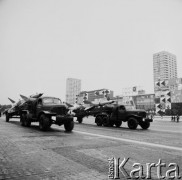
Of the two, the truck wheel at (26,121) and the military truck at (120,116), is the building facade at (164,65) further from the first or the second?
the truck wheel at (26,121)

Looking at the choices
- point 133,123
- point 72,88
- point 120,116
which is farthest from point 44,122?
point 72,88

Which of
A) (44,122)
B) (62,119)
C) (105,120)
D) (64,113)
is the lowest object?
(105,120)

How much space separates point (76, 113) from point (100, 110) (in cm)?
433

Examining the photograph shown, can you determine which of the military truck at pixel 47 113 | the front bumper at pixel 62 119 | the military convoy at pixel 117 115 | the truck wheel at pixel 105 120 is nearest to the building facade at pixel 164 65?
the military convoy at pixel 117 115

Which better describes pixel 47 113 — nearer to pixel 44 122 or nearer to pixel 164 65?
pixel 44 122

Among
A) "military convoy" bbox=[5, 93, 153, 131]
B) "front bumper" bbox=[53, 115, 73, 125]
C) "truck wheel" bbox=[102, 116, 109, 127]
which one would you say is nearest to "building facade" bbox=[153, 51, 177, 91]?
"military convoy" bbox=[5, 93, 153, 131]

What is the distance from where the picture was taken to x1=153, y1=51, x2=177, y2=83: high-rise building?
189 meters

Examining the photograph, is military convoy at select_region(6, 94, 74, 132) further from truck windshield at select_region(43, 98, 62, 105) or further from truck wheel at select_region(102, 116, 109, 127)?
truck wheel at select_region(102, 116, 109, 127)

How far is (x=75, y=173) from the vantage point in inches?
149

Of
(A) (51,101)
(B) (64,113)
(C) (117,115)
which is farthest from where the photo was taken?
(C) (117,115)

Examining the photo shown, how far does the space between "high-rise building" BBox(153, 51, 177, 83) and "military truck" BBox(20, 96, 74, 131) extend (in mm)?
189684

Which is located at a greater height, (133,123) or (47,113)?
(47,113)

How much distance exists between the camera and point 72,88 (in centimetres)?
15212

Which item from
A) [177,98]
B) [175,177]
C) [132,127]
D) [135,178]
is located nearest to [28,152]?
[135,178]
